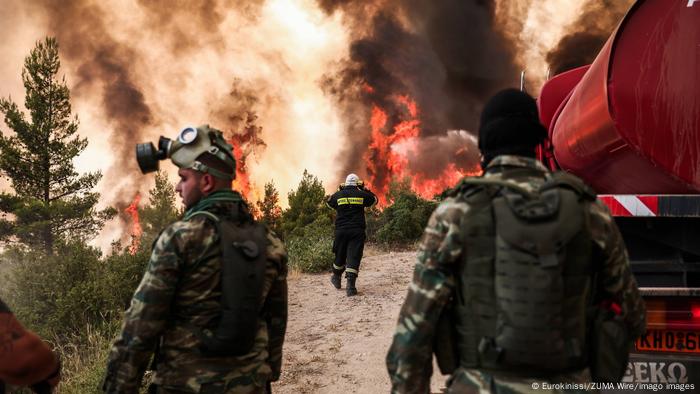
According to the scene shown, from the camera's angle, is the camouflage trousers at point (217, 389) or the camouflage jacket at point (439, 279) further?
the camouflage trousers at point (217, 389)

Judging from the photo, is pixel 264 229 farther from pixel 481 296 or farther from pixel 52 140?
pixel 52 140

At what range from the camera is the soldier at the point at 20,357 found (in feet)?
5.50

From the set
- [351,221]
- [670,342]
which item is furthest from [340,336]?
[670,342]

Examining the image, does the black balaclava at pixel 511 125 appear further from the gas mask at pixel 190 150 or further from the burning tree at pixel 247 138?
the burning tree at pixel 247 138

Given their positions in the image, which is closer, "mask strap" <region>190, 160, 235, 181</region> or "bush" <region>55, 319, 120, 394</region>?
"mask strap" <region>190, 160, 235, 181</region>

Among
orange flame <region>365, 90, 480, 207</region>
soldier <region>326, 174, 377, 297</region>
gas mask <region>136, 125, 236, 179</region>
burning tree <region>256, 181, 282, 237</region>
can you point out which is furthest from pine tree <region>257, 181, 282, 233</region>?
gas mask <region>136, 125, 236, 179</region>

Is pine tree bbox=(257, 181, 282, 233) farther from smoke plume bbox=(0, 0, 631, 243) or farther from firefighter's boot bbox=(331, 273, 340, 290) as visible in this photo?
firefighter's boot bbox=(331, 273, 340, 290)

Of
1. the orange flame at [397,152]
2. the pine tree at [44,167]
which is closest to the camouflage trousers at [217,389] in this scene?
the pine tree at [44,167]

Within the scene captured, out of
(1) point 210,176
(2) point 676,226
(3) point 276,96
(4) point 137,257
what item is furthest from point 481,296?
(3) point 276,96

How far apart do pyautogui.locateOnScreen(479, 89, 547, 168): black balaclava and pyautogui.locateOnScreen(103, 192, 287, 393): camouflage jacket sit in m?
1.15

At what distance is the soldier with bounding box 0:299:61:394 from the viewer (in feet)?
5.50

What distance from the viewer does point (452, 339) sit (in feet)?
5.69

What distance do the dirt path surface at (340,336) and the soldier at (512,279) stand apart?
3.02m

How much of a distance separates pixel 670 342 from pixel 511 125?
202 centimetres
